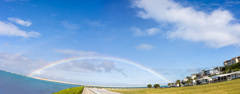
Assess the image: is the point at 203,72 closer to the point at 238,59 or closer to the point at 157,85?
the point at 238,59

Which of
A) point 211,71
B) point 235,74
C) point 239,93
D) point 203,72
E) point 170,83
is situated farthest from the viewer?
point 203,72

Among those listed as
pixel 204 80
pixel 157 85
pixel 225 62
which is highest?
pixel 225 62

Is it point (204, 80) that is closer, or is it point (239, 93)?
point (239, 93)

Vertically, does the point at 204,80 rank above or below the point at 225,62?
below

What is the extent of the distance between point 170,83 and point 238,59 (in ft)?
167

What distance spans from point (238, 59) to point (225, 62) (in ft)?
69.5

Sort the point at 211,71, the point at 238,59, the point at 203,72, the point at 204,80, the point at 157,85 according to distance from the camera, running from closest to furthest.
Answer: the point at 204,80
the point at 157,85
the point at 238,59
the point at 211,71
the point at 203,72

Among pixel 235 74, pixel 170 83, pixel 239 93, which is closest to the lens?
pixel 239 93

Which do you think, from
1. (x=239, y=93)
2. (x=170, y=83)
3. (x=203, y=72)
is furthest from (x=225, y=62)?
(x=239, y=93)

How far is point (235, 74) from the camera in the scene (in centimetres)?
4534

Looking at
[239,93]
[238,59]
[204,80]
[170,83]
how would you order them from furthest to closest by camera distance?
[238,59] → [170,83] → [204,80] → [239,93]

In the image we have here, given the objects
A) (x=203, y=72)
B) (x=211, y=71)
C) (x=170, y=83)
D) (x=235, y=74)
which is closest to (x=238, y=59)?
(x=211, y=71)

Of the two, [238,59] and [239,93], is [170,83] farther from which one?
[239,93]

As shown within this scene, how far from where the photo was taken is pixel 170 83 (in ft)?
267
